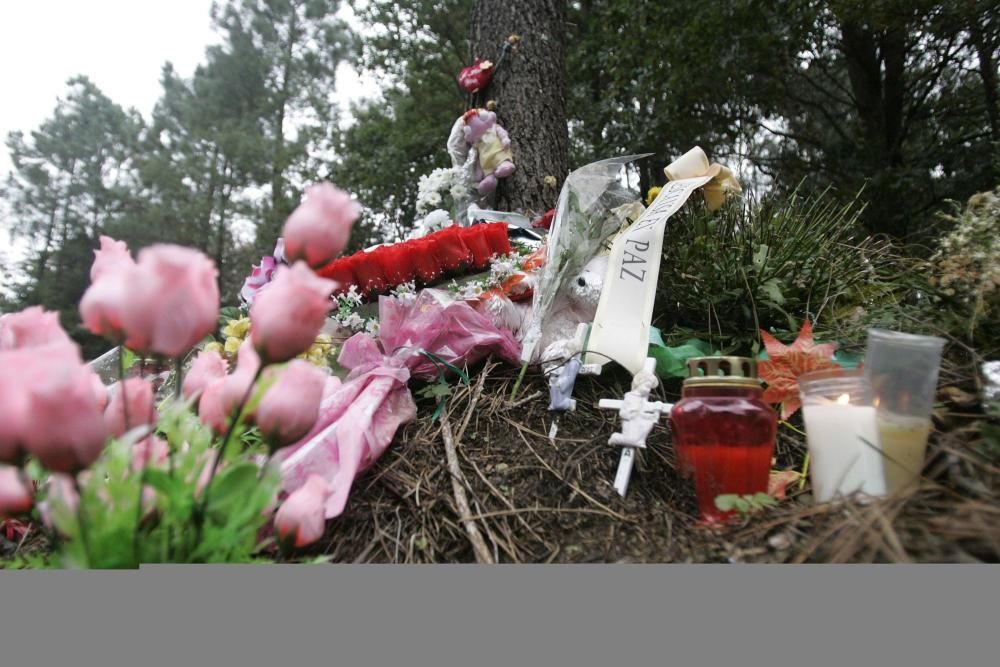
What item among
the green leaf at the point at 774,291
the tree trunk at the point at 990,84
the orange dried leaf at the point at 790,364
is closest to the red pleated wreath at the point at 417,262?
the green leaf at the point at 774,291

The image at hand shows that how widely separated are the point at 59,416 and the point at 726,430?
884mm

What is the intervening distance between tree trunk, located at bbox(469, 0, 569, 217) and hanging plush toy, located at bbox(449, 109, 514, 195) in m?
0.06

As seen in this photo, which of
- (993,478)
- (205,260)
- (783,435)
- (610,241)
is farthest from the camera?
(610,241)

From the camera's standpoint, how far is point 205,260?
59cm

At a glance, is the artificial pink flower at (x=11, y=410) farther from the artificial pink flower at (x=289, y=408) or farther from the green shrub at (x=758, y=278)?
the green shrub at (x=758, y=278)

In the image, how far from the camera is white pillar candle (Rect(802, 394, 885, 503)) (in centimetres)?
89

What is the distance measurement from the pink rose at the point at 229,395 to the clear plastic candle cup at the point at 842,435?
815 mm

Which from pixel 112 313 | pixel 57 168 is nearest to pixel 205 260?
pixel 112 313

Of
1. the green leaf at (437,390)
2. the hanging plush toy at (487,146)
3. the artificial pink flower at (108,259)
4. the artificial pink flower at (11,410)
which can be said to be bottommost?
the green leaf at (437,390)

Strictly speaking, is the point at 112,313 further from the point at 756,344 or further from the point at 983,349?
the point at 983,349

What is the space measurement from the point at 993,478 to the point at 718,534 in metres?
0.37

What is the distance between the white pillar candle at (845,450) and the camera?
89 centimetres

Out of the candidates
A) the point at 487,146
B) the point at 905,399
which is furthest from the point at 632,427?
the point at 487,146

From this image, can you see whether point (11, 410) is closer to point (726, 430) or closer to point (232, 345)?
point (726, 430)
